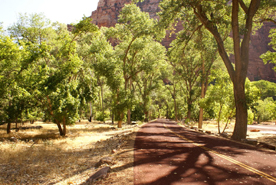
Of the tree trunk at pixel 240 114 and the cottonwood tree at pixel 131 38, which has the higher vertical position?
A: the cottonwood tree at pixel 131 38

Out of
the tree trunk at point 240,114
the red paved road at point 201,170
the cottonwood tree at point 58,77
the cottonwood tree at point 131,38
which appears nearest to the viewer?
the red paved road at point 201,170

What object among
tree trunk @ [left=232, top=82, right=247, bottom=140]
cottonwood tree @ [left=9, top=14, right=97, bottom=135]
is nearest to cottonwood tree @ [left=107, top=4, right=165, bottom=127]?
cottonwood tree @ [left=9, top=14, right=97, bottom=135]

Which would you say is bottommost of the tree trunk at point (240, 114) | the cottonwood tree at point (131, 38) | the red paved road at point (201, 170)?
the red paved road at point (201, 170)

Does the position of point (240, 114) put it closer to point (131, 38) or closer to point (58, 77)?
point (58, 77)

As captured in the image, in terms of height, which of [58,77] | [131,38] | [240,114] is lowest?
[240,114]

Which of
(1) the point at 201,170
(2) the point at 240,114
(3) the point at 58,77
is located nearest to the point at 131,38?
(3) the point at 58,77

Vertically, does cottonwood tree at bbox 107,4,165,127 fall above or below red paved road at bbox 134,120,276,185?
above

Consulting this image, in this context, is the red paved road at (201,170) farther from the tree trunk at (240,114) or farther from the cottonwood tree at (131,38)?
the cottonwood tree at (131,38)

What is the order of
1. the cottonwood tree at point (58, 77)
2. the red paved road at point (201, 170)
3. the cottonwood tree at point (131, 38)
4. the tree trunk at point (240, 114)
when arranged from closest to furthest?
1. the red paved road at point (201, 170)
2. the tree trunk at point (240, 114)
3. the cottonwood tree at point (58, 77)
4. the cottonwood tree at point (131, 38)

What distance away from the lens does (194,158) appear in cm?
670

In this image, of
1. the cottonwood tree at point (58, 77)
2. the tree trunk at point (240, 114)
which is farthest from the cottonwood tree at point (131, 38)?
the tree trunk at point (240, 114)

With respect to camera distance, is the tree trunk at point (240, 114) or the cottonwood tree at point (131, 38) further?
the cottonwood tree at point (131, 38)

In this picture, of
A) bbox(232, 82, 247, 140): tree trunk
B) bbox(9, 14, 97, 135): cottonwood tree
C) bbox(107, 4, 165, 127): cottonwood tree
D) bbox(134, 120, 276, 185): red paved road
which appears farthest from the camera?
bbox(107, 4, 165, 127): cottonwood tree

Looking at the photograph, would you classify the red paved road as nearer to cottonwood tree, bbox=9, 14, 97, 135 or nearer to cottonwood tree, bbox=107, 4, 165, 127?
cottonwood tree, bbox=9, 14, 97, 135
